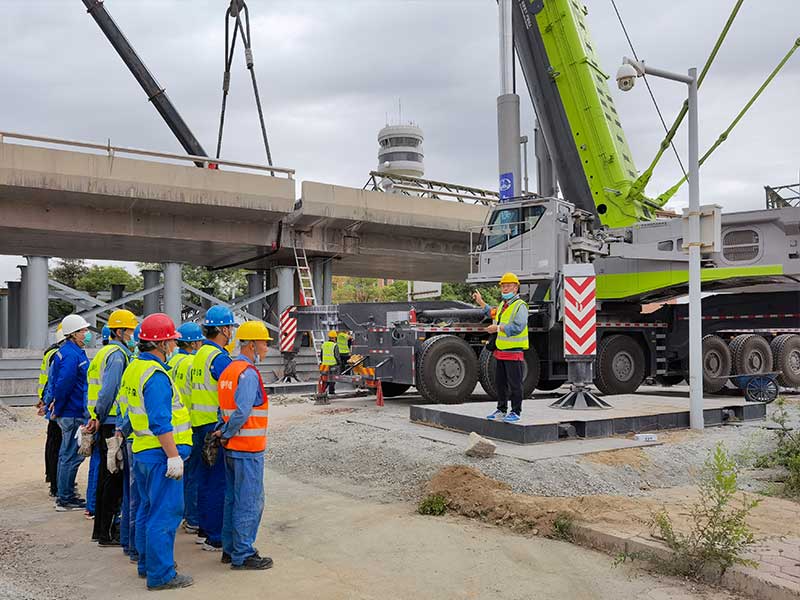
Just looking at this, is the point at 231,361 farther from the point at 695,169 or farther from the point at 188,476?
the point at 695,169

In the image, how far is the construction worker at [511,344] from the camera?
8.64 metres

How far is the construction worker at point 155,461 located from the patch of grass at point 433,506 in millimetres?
2429

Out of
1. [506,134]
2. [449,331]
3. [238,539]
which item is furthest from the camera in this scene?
[506,134]

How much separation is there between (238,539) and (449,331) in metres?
8.22

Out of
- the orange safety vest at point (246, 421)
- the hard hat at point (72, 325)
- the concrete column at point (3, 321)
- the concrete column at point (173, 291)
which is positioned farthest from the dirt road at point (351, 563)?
the concrete column at point (3, 321)

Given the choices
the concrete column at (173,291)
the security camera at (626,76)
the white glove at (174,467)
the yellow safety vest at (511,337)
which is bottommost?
the white glove at (174,467)

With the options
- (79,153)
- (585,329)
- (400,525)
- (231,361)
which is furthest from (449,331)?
(79,153)

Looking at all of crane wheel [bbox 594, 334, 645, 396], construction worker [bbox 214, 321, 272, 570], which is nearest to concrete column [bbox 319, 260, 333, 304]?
crane wheel [bbox 594, 334, 645, 396]

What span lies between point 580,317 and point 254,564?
6613 mm

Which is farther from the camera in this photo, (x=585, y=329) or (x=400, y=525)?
(x=585, y=329)

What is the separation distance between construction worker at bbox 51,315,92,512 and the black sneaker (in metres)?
2.95

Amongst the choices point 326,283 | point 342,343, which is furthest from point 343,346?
point 326,283

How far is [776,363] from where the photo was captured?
16.0 m

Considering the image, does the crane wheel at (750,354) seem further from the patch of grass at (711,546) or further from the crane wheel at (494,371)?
the patch of grass at (711,546)
